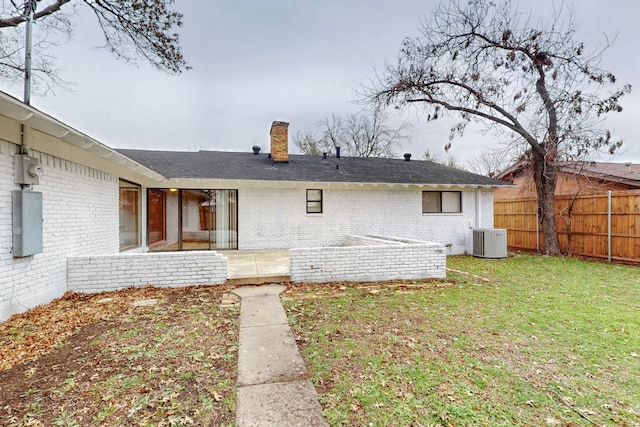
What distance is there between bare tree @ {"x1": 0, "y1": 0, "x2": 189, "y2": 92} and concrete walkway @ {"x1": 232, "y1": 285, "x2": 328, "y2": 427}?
7.65 metres

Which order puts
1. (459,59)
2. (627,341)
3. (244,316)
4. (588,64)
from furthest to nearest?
(459,59), (588,64), (244,316), (627,341)

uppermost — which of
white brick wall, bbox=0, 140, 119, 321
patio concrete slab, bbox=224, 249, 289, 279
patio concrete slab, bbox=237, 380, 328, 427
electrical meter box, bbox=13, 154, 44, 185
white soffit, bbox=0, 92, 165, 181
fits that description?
white soffit, bbox=0, 92, 165, 181

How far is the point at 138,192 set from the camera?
9.47 metres

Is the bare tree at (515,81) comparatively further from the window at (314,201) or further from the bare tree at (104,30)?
the bare tree at (104,30)

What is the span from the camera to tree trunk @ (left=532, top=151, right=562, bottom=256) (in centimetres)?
1109

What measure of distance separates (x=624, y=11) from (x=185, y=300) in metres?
14.3

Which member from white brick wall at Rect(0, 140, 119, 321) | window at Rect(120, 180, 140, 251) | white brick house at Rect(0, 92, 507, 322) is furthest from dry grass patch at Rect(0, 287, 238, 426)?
window at Rect(120, 180, 140, 251)

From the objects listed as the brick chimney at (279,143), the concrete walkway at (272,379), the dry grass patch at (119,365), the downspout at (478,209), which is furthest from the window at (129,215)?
the downspout at (478,209)

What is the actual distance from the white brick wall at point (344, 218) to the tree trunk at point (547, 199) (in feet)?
5.60

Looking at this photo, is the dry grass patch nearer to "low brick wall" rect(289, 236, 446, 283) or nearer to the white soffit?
"low brick wall" rect(289, 236, 446, 283)

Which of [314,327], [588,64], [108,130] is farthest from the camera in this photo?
[108,130]

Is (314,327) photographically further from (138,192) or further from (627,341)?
(138,192)

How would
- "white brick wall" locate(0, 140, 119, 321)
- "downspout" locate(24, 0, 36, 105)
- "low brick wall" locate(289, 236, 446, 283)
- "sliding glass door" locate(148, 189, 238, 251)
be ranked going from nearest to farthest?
"white brick wall" locate(0, 140, 119, 321)
"downspout" locate(24, 0, 36, 105)
"low brick wall" locate(289, 236, 446, 283)
"sliding glass door" locate(148, 189, 238, 251)

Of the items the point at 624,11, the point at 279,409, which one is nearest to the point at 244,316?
the point at 279,409
